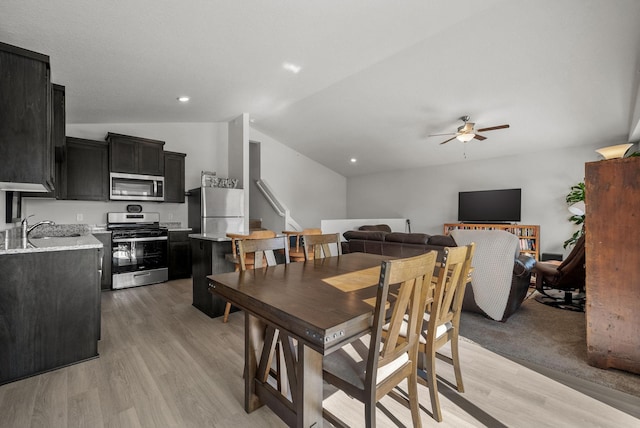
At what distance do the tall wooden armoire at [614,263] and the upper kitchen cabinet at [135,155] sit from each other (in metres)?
5.55

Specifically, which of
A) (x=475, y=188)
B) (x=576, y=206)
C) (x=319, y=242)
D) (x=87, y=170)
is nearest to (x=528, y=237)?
(x=576, y=206)

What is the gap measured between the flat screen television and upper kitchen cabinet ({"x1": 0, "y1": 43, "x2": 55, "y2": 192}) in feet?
23.0

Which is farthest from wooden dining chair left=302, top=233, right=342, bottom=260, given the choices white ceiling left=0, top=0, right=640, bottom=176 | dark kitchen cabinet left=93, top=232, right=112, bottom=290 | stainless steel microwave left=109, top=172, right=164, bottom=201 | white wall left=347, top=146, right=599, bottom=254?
white wall left=347, top=146, right=599, bottom=254

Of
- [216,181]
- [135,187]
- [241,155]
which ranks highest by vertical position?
[241,155]

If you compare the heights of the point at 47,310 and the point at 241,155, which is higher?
the point at 241,155

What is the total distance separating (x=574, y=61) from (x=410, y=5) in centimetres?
240

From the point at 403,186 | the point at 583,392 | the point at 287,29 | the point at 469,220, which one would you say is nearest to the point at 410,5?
the point at 287,29

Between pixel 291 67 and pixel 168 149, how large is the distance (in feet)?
10.2

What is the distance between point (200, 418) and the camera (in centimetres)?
159

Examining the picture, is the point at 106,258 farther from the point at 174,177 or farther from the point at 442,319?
the point at 442,319

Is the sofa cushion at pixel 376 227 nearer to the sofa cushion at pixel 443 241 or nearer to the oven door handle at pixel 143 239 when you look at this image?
the sofa cushion at pixel 443 241

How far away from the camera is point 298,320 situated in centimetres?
106

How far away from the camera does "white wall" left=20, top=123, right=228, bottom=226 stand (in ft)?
14.1

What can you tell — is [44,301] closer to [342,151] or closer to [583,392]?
[583,392]
